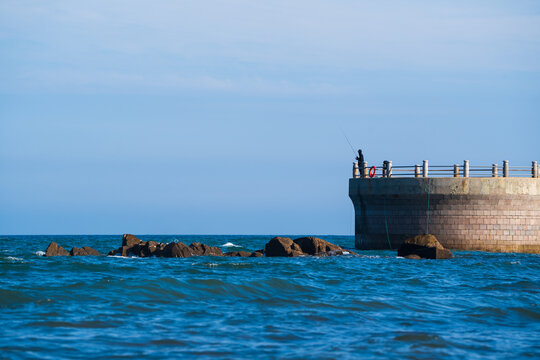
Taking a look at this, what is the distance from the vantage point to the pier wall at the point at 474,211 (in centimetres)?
3000

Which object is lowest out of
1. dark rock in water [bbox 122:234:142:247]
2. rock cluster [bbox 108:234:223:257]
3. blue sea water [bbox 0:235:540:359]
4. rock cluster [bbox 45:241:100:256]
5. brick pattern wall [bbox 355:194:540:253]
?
blue sea water [bbox 0:235:540:359]

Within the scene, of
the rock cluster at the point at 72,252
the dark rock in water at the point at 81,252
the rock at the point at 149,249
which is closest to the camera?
the rock at the point at 149,249

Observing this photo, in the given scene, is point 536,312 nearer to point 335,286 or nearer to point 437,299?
point 437,299

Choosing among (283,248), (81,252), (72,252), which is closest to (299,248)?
(283,248)

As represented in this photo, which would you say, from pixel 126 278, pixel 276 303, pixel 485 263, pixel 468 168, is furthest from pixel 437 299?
pixel 468 168

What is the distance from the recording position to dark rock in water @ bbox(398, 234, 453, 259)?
26.0 meters

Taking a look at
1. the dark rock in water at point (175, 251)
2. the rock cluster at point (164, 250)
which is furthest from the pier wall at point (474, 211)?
the dark rock in water at point (175, 251)

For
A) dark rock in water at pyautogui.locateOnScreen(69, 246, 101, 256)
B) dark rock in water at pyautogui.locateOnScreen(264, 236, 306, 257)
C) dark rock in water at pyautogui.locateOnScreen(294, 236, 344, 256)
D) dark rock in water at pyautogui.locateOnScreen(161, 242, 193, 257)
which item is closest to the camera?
dark rock in water at pyautogui.locateOnScreen(264, 236, 306, 257)

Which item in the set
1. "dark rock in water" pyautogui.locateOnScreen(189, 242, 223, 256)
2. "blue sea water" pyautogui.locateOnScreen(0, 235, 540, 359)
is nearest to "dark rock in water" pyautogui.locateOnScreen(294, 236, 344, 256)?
"dark rock in water" pyautogui.locateOnScreen(189, 242, 223, 256)

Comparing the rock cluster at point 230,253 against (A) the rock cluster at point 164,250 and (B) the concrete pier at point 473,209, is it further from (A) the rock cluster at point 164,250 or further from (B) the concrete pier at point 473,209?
(B) the concrete pier at point 473,209

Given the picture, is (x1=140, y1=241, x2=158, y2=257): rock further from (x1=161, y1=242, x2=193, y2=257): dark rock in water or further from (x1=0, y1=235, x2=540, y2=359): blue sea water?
(x1=0, y1=235, x2=540, y2=359): blue sea water

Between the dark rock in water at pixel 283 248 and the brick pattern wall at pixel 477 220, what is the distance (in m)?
5.90

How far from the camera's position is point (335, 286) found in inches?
648

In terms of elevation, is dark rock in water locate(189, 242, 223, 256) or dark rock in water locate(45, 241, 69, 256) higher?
dark rock in water locate(189, 242, 223, 256)
